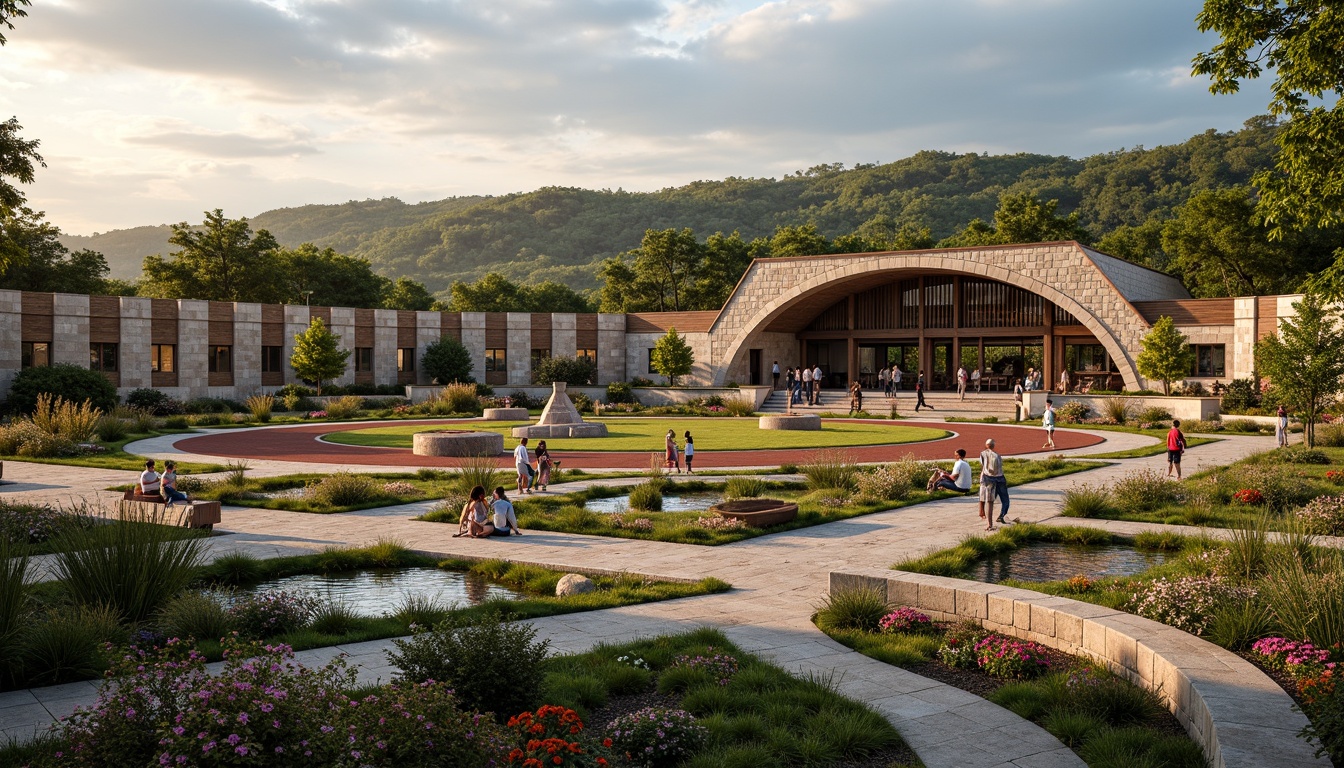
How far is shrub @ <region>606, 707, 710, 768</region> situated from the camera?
604cm

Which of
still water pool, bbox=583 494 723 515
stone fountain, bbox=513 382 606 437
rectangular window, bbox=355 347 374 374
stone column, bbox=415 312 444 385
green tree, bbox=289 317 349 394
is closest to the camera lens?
still water pool, bbox=583 494 723 515

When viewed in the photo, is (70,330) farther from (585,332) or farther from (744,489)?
(744,489)

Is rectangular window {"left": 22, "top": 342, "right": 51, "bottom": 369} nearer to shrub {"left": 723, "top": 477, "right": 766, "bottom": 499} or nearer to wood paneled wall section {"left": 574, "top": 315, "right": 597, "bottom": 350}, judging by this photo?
wood paneled wall section {"left": 574, "top": 315, "right": 597, "bottom": 350}

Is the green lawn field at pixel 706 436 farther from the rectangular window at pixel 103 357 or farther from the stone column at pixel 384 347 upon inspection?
the stone column at pixel 384 347

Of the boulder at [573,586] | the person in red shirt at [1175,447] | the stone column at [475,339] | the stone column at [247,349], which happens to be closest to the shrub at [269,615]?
the boulder at [573,586]

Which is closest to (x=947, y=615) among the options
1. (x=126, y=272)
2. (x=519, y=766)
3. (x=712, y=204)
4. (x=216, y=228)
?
(x=519, y=766)

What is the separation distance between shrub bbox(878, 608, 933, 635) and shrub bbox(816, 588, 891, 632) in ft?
0.42

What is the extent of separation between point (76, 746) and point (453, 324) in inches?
2146

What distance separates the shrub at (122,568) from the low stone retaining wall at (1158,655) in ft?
22.1

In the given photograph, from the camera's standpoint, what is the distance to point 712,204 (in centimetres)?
12338

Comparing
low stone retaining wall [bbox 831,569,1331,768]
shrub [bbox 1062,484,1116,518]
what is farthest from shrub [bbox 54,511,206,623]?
shrub [bbox 1062,484,1116,518]

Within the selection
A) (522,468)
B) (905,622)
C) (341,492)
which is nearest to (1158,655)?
(905,622)

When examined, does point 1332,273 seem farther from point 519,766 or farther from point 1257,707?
point 519,766

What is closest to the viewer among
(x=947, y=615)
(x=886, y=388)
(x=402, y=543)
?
(x=947, y=615)
